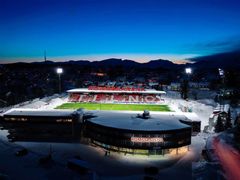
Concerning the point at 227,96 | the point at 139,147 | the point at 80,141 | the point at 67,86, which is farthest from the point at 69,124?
the point at 67,86

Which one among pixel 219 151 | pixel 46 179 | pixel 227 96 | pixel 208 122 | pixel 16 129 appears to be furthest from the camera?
pixel 227 96

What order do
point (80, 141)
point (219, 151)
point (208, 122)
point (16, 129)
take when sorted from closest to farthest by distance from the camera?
point (219, 151), point (80, 141), point (16, 129), point (208, 122)

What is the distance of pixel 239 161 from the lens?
35.1 metres

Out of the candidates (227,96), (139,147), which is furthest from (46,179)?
(227,96)

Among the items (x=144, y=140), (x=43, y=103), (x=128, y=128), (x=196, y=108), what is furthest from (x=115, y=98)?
(x=144, y=140)

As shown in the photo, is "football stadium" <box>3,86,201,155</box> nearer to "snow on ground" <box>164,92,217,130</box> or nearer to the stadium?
the stadium

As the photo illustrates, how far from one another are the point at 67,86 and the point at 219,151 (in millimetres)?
101066

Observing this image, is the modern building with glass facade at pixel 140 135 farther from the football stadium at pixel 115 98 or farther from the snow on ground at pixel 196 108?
the football stadium at pixel 115 98

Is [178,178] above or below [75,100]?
below

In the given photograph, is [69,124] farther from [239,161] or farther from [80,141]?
[239,161]

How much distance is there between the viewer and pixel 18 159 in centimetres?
3709

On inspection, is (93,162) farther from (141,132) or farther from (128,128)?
(141,132)

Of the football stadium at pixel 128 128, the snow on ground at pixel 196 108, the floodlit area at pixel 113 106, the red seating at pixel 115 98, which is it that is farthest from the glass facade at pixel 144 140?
the red seating at pixel 115 98

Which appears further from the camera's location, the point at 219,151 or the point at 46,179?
the point at 219,151
